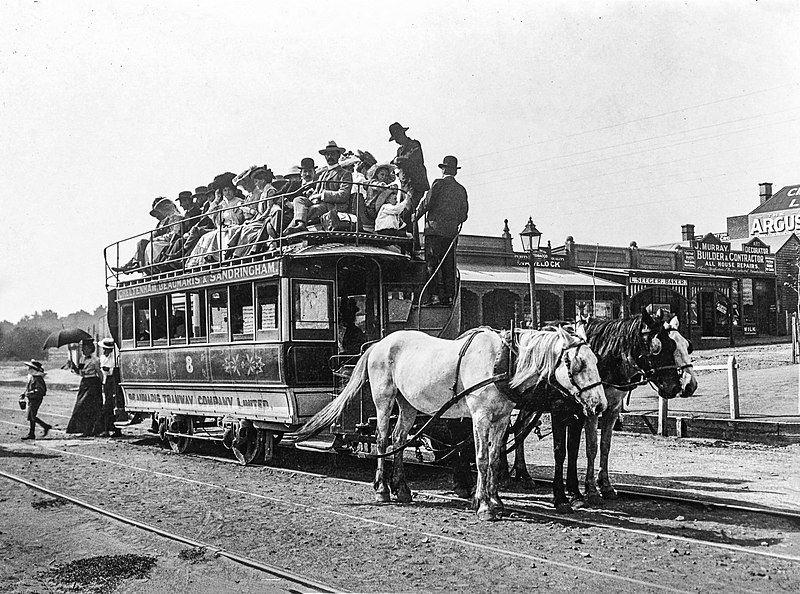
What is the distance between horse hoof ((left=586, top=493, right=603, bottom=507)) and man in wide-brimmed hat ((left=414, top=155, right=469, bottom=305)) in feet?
11.0

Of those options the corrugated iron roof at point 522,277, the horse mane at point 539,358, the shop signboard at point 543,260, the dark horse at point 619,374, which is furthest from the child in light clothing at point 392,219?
the shop signboard at point 543,260

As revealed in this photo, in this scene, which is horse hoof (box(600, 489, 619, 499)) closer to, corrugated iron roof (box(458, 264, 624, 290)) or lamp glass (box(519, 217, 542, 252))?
lamp glass (box(519, 217, 542, 252))

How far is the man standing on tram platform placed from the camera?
32.3 ft

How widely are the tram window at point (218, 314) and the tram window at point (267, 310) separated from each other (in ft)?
3.02

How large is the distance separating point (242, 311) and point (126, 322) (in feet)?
13.3

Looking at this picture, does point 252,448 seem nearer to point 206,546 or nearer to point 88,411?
point 206,546

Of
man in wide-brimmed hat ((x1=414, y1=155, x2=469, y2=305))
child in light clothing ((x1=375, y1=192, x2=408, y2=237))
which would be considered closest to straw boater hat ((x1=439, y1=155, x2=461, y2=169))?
man in wide-brimmed hat ((x1=414, y1=155, x2=469, y2=305))

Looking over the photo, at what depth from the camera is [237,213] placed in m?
12.2

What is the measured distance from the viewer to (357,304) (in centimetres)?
1044

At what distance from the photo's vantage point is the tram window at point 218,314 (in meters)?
11.0

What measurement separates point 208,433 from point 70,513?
13.5ft

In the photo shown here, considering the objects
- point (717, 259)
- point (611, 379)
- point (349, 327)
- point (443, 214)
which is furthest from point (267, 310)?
point (717, 259)

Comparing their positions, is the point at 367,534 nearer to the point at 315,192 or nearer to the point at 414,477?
the point at 414,477

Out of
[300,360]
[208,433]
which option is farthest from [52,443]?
[300,360]
